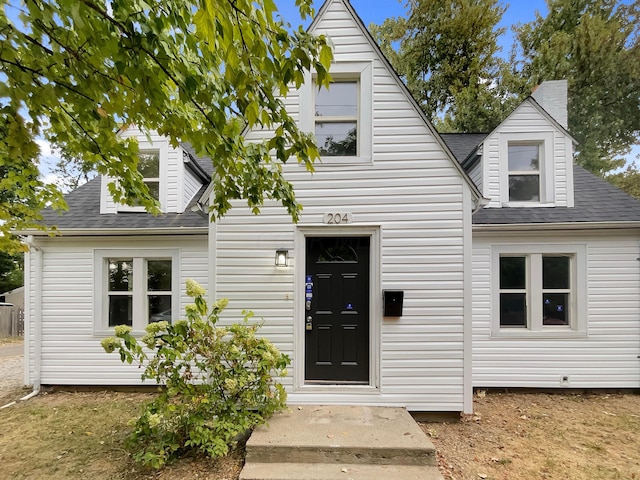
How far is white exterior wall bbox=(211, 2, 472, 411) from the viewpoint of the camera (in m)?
4.26

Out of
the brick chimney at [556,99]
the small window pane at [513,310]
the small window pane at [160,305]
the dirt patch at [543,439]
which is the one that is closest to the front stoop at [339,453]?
the dirt patch at [543,439]

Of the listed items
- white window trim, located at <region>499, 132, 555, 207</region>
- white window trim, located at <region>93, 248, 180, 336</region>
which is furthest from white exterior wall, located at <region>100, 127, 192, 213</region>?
white window trim, located at <region>499, 132, 555, 207</region>

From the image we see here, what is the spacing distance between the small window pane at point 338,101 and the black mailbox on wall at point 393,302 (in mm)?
2687

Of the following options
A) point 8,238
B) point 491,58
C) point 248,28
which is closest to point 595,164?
point 491,58

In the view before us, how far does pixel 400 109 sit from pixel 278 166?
2.23 metres

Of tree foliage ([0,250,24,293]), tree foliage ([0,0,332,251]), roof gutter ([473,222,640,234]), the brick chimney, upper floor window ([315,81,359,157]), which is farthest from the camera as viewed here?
tree foliage ([0,250,24,293])

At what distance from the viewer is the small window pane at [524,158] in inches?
231

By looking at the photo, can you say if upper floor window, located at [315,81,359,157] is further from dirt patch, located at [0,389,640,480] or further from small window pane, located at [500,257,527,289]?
dirt patch, located at [0,389,640,480]

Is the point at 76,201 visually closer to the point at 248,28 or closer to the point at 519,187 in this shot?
the point at 248,28

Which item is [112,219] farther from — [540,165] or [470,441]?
[540,165]

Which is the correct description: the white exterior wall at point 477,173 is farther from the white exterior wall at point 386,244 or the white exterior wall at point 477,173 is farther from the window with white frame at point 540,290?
the white exterior wall at point 386,244

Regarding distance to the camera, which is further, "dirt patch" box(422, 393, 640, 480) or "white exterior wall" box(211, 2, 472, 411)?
"white exterior wall" box(211, 2, 472, 411)

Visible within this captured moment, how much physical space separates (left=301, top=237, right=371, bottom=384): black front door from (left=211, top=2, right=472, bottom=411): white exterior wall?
16 cm

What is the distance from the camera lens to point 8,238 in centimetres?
332
